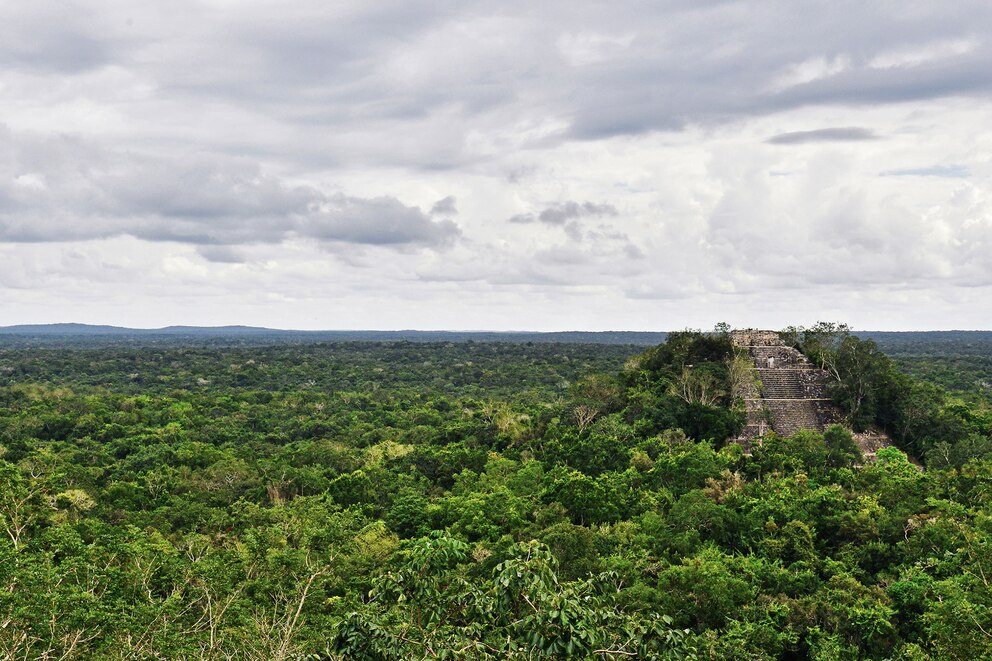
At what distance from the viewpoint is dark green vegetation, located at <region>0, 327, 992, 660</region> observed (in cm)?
821

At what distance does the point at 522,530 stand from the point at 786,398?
19.8 m

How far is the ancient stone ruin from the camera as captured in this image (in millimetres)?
37406

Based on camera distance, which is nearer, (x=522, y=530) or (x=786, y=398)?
(x=522, y=530)

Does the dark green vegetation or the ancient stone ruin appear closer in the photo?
the dark green vegetation

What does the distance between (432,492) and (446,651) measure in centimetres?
2891

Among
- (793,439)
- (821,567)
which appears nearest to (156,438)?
(793,439)

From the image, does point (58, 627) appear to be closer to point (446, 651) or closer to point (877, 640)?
point (446, 651)

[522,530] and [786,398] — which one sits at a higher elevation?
[786,398]

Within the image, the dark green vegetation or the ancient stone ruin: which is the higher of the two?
the ancient stone ruin

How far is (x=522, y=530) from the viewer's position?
26.5m

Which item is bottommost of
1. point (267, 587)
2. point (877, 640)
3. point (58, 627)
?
point (877, 640)

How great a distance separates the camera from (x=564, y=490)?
30.3m

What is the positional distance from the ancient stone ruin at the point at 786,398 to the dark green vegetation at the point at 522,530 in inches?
38.2

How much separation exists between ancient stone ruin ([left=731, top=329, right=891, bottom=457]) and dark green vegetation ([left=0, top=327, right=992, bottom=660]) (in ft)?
3.18
